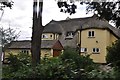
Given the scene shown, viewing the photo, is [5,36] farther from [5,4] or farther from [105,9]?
[105,9]

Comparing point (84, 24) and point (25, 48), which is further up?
point (84, 24)

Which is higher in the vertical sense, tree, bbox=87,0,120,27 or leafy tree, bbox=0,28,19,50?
tree, bbox=87,0,120,27

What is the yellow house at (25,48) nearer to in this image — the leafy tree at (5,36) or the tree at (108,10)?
the leafy tree at (5,36)

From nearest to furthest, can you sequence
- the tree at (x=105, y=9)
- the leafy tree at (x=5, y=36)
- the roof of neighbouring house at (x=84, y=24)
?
the leafy tree at (x=5, y=36)
the tree at (x=105, y=9)
the roof of neighbouring house at (x=84, y=24)

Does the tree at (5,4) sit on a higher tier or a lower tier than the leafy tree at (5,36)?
higher

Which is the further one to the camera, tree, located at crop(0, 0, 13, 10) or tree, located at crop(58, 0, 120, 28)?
tree, located at crop(58, 0, 120, 28)

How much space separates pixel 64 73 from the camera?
5.82 ft

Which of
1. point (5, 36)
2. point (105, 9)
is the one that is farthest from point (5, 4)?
point (105, 9)

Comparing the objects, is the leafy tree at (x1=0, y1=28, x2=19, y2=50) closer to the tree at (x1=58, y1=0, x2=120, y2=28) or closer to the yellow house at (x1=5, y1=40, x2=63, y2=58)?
the yellow house at (x1=5, y1=40, x2=63, y2=58)

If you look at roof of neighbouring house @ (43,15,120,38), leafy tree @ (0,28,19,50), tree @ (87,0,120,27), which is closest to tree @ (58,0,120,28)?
tree @ (87,0,120,27)

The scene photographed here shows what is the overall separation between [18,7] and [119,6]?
0.72m

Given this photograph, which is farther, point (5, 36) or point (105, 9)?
point (105, 9)

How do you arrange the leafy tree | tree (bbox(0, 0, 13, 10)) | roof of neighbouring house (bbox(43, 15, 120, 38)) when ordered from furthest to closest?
roof of neighbouring house (bbox(43, 15, 120, 38)), tree (bbox(0, 0, 13, 10)), the leafy tree

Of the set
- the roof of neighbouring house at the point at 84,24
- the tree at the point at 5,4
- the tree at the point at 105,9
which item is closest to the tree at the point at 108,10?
the tree at the point at 105,9
